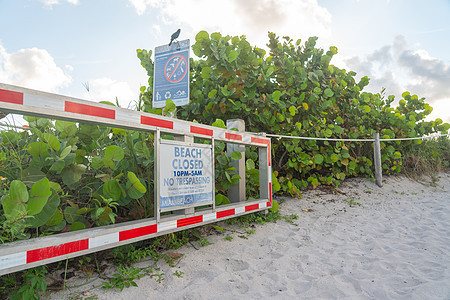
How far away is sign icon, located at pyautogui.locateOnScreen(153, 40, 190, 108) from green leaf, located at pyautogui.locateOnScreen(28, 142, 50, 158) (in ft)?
8.55

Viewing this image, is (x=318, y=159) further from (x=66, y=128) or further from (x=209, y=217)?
(x=66, y=128)

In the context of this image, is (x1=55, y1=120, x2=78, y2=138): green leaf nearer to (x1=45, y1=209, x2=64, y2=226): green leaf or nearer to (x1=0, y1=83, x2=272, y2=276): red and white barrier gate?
(x1=0, y1=83, x2=272, y2=276): red and white barrier gate

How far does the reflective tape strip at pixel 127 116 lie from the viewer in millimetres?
2290

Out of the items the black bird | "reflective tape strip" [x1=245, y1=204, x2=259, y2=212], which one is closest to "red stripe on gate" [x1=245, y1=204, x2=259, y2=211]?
"reflective tape strip" [x1=245, y1=204, x2=259, y2=212]

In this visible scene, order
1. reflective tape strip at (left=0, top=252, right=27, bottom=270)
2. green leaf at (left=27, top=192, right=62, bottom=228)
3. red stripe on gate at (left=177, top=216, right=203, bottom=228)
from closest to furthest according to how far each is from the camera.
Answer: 1. reflective tape strip at (left=0, top=252, right=27, bottom=270)
2. green leaf at (left=27, top=192, right=62, bottom=228)
3. red stripe on gate at (left=177, top=216, right=203, bottom=228)

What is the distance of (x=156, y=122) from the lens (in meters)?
2.57

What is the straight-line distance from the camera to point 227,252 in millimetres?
3002

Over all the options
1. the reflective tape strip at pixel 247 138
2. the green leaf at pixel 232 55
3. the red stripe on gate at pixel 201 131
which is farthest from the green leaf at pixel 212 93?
the red stripe on gate at pixel 201 131

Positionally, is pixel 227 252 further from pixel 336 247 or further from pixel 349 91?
pixel 349 91

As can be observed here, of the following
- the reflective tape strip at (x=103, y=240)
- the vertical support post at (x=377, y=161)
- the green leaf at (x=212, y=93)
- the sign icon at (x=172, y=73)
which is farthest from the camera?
the vertical support post at (x=377, y=161)

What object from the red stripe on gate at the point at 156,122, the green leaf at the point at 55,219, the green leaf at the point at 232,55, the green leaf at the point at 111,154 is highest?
the green leaf at the point at 232,55

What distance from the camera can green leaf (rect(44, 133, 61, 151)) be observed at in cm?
217

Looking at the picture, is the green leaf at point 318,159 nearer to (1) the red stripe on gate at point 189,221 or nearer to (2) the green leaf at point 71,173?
(1) the red stripe on gate at point 189,221

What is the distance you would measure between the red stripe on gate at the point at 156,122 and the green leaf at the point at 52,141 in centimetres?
64
